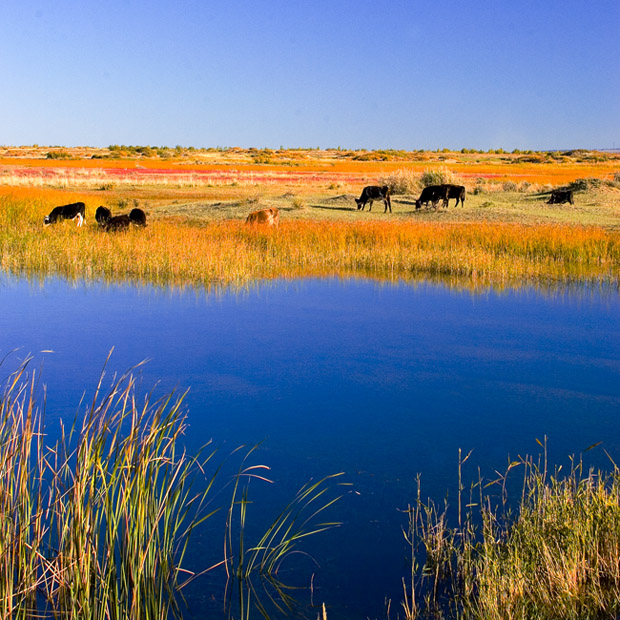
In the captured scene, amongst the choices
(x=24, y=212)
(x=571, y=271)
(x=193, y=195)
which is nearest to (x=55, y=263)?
(x=24, y=212)

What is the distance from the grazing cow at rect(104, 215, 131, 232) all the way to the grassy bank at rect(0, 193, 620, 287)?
0.30 meters

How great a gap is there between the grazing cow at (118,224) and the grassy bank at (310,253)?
30 cm

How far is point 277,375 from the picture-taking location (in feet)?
24.7

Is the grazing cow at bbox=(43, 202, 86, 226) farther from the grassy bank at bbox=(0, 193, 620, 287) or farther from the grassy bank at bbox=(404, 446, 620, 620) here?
the grassy bank at bbox=(404, 446, 620, 620)

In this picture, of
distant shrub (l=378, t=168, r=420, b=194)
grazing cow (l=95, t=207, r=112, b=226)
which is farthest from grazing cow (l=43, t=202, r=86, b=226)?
distant shrub (l=378, t=168, r=420, b=194)

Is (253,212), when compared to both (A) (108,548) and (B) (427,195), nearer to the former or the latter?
(B) (427,195)

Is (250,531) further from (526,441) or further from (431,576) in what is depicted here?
(526,441)

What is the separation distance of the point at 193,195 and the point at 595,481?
92.5 ft

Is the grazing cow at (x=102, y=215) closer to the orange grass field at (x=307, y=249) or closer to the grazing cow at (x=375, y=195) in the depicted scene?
the orange grass field at (x=307, y=249)

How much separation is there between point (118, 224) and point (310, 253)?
4.79 meters

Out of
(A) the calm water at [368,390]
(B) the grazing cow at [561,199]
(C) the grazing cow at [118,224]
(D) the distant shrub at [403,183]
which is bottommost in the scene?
(A) the calm water at [368,390]

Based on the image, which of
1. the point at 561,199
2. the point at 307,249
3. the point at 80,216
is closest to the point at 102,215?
the point at 80,216

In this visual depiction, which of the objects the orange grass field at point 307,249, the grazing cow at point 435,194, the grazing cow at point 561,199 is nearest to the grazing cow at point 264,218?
the orange grass field at point 307,249

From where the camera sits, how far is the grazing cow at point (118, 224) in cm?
1644
